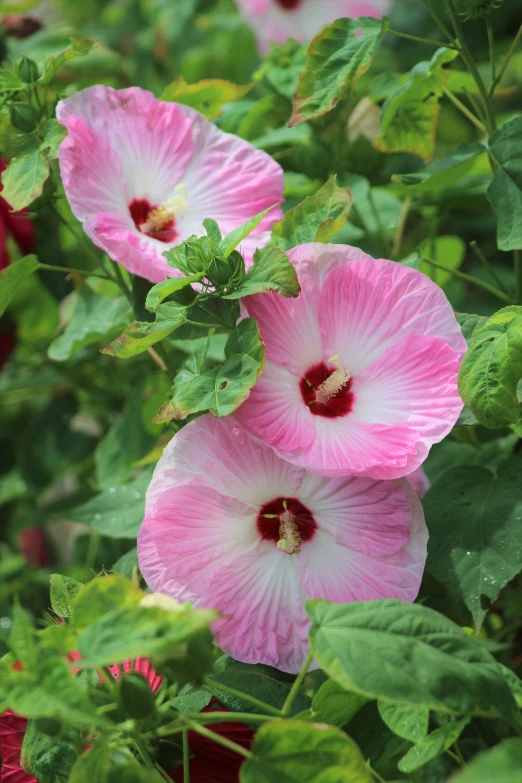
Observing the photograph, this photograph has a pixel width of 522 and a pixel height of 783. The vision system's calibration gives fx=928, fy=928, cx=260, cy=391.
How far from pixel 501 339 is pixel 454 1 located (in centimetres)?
34

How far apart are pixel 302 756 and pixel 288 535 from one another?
18 cm

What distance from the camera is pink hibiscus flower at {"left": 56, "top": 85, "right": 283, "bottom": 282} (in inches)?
28.3

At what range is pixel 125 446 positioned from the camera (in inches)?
40.8

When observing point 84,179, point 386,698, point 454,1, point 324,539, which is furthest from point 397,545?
point 454,1

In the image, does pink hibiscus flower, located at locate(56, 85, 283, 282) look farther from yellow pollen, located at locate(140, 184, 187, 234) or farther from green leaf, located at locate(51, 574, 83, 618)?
green leaf, located at locate(51, 574, 83, 618)

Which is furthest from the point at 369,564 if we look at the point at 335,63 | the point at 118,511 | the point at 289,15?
the point at 289,15

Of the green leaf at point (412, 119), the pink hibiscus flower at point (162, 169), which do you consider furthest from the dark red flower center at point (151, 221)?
the green leaf at point (412, 119)

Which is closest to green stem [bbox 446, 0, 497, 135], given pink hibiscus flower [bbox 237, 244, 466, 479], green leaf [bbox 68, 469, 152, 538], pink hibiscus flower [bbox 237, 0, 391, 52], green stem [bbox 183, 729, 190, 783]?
pink hibiscus flower [bbox 237, 244, 466, 479]

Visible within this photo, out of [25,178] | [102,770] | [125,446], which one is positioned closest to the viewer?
[102,770]

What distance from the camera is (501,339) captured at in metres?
0.60

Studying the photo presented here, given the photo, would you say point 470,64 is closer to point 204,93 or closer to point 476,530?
point 204,93

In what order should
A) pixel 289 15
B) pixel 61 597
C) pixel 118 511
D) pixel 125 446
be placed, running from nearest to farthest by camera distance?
pixel 61 597 → pixel 118 511 → pixel 125 446 → pixel 289 15

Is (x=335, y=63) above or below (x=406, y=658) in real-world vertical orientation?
above

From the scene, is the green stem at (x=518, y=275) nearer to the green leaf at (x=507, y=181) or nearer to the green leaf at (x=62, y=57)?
the green leaf at (x=507, y=181)
